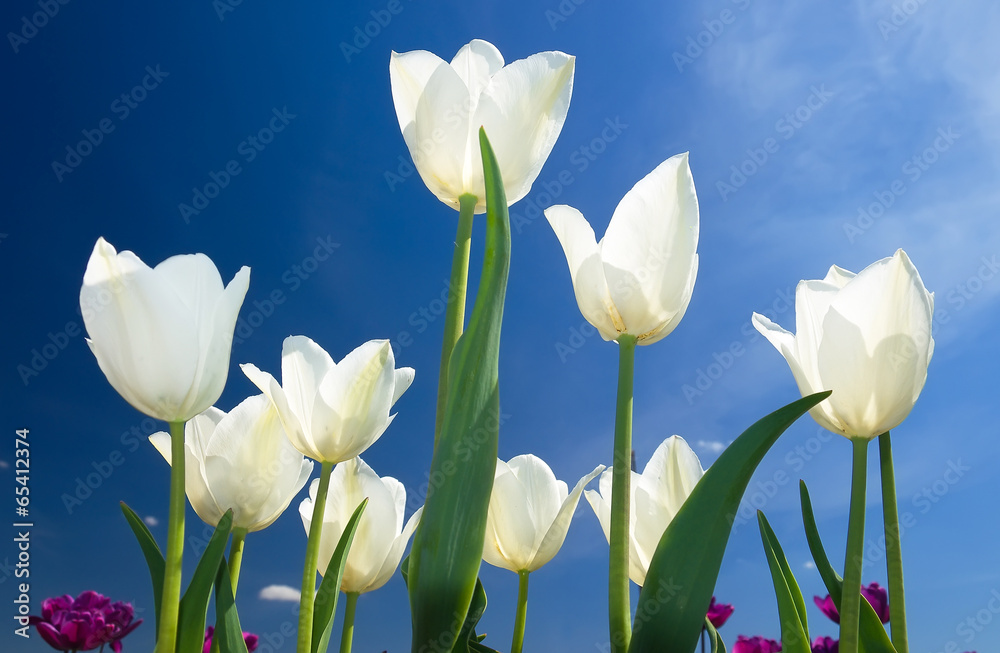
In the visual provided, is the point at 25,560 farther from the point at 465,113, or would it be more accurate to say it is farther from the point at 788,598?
the point at 788,598

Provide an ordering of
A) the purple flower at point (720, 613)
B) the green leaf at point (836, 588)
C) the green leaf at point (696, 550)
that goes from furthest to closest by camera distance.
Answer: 1. the purple flower at point (720, 613)
2. the green leaf at point (836, 588)
3. the green leaf at point (696, 550)

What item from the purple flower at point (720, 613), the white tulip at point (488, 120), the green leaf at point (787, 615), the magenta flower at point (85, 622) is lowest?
the magenta flower at point (85, 622)

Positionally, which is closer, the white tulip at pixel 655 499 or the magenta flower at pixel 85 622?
the white tulip at pixel 655 499

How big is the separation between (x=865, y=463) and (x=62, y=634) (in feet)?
5.17

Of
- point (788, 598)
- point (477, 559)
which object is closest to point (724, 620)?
point (788, 598)

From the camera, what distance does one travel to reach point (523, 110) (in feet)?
3.29

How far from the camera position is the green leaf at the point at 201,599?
890 millimetres

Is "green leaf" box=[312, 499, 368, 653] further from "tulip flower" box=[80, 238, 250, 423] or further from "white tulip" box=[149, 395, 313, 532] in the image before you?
"tulip flower" box=[80, 238, 250, 423]

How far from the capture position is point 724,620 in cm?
191

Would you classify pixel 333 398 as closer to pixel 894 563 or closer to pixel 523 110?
pixel 523 110

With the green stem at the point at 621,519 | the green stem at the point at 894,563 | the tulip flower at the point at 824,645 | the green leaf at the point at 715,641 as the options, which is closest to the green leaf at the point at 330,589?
the green stem at the point at 621,519

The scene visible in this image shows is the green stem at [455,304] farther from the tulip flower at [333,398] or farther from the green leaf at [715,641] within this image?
the green leaf at [715,641]

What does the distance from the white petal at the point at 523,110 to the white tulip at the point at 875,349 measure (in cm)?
48

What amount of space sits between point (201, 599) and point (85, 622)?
2.54 feet
